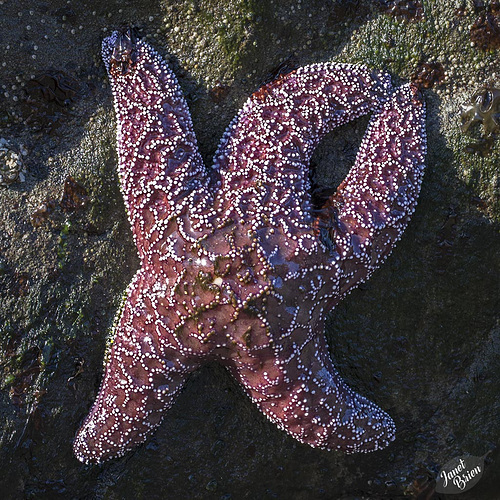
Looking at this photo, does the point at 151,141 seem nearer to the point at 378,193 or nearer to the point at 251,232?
the point at 251,232

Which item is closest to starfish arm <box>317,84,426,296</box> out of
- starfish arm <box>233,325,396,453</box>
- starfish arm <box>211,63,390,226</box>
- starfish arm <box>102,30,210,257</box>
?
starfish arm <box>211,63,390,226</box>

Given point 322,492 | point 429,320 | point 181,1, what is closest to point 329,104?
point 181,1

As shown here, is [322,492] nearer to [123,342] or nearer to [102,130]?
[123,342]

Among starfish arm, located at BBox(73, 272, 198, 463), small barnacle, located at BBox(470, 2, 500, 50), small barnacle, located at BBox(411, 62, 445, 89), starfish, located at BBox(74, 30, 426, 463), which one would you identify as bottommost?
starfish arm, located at BBox(73, 272, 198, 463)

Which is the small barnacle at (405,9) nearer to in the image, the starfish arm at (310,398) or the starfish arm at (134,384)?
the starfish arm at (310,398)

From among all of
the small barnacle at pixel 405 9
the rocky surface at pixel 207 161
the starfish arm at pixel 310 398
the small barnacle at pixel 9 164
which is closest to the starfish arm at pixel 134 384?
the rocky surface at pixel 207 161

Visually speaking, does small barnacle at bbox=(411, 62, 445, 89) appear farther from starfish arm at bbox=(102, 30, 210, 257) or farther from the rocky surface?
starfish arm at bbox=(102, 30, 210, 257)

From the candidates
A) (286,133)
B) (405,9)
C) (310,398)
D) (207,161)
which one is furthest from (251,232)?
(405,9)
